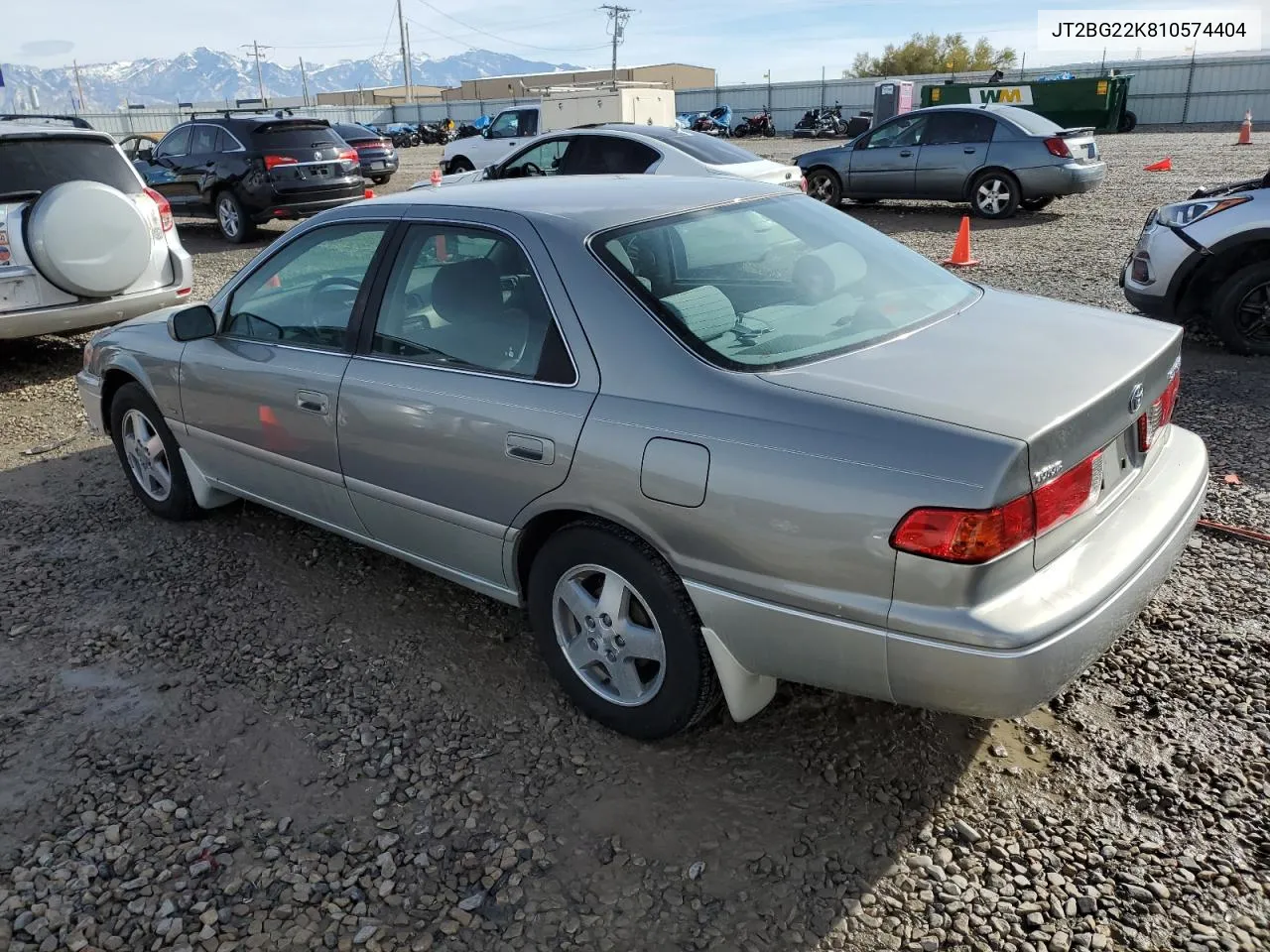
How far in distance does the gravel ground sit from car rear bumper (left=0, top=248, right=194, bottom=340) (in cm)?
329

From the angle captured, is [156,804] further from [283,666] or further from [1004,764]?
[1004,764]

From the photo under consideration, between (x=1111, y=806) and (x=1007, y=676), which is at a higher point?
(x=1007, y=676)

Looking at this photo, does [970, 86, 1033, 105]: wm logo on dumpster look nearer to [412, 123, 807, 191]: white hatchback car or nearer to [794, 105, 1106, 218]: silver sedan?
[794, 105, 1106, 218]: silver sedan

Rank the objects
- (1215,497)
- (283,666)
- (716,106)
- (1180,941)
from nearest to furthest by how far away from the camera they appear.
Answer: (1180,941) < (283,666) < (1215,497) < (716,106)

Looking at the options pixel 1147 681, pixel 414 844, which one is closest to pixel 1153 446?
pixel 1147 681

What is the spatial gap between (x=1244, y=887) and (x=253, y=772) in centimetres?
269

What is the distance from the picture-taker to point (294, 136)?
1376cm

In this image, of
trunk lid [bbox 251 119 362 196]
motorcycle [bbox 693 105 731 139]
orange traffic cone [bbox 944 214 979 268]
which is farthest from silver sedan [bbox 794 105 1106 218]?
motorcycle [bbox 693 105 731 139]

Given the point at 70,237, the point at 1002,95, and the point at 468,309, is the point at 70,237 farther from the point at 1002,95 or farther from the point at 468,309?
the point at 1002,95

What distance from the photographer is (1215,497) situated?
15.0 feet

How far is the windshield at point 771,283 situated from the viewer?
110 inches

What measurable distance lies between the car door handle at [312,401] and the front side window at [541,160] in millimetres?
8938

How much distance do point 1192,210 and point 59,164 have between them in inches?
314

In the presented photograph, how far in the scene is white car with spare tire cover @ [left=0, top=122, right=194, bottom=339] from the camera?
6.47m
